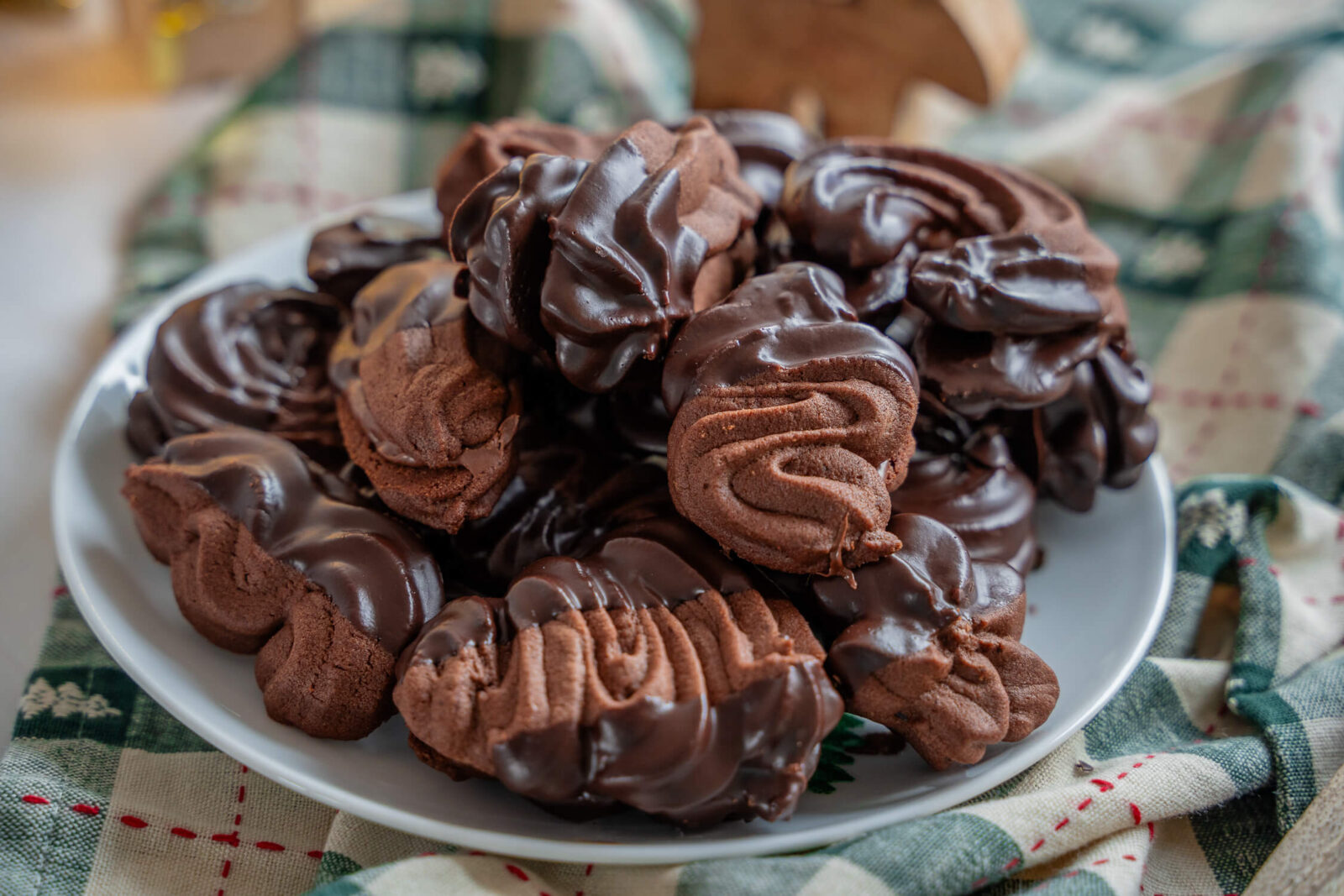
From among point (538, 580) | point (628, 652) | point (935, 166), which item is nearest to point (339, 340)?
point (538, 580)

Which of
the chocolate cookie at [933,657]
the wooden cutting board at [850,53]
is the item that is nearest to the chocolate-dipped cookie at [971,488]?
the chocolate cookie at [933,657]

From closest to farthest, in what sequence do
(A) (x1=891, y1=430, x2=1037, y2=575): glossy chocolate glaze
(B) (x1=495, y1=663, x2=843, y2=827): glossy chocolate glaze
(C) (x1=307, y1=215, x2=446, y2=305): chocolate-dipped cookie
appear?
(B) (x1=495, y1=663, x2=843, y2=827): glossy chocolate glaze < (A) (x1=891, y1=430, x2=1037, y2=575): glossy chocolate glaze < (C) (x1=307, y1=215, x2=446, y2=305): chocolate-dipped cookie

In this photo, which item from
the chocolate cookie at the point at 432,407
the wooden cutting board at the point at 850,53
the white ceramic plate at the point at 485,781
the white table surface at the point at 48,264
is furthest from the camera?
the wooden cutting board at the point at 850,53

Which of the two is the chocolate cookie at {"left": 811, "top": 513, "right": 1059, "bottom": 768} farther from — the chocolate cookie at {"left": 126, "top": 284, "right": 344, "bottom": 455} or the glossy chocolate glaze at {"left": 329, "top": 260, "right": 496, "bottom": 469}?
the chocolate cookie at {"left": 126, "top": 284, "right": 344, "bottom": 455}

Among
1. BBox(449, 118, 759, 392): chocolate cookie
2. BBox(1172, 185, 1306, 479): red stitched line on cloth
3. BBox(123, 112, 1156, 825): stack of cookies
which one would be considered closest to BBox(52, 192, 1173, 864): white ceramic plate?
BBox(123, 112, 1156, 825): stack of cookies

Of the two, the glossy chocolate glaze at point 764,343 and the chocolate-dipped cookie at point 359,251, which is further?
the chocolate-dipped cookie at point 359,251

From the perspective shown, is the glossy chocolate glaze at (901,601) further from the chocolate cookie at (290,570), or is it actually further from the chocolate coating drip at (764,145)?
the chocolate coating drip at (764,145)

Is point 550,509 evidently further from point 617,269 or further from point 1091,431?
point 1091,431

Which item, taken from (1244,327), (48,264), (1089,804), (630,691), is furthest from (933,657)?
(48,264)
